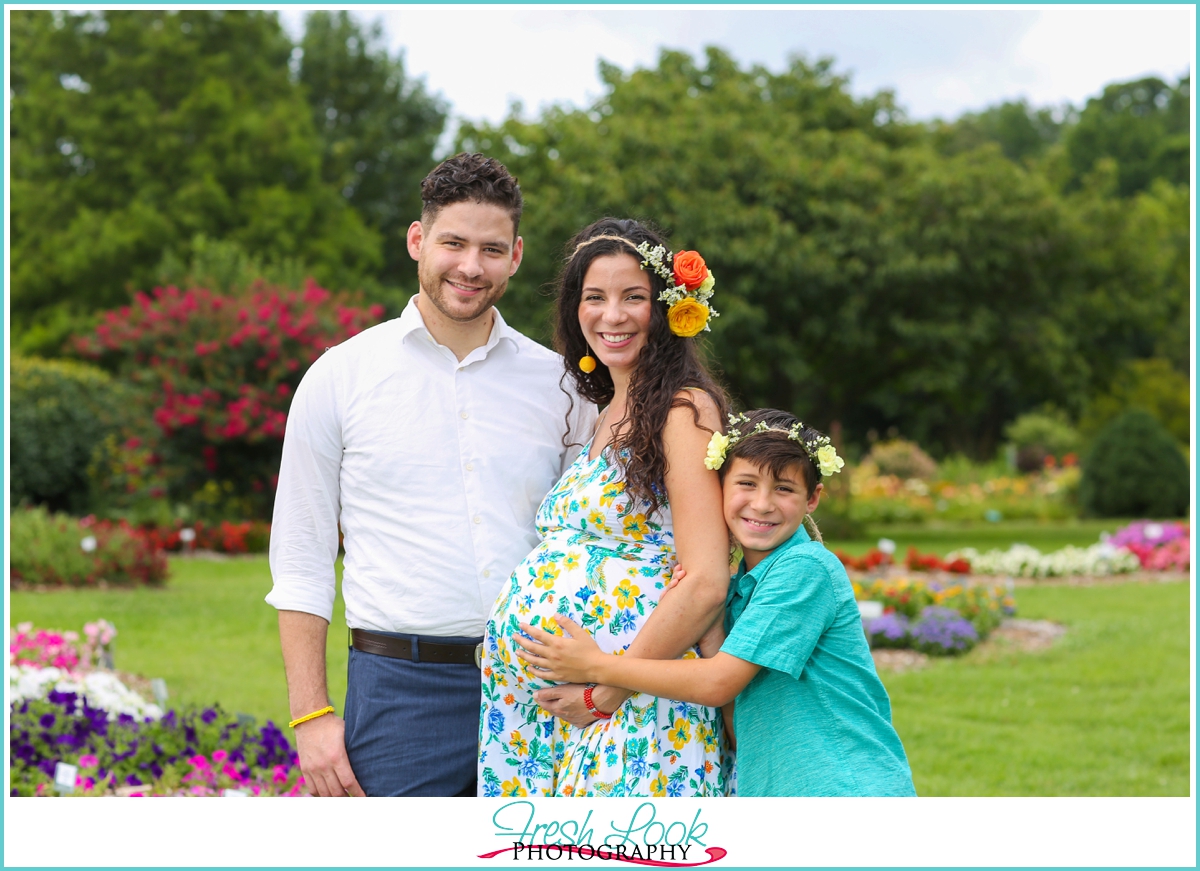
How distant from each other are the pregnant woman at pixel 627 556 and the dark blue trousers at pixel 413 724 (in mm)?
102

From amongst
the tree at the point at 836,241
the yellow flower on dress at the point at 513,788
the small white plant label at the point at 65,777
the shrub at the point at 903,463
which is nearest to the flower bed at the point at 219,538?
the tree at the point at 836,241

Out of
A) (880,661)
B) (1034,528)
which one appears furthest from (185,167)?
(880,661)

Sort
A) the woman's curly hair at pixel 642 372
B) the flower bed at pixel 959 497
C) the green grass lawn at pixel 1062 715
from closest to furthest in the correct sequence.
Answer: the woman's curly hair at pixel 642 372
the green grass lawn at pixel 1062 715
the flower bed at pixel 959 497

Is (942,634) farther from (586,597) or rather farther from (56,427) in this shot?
(56,427)

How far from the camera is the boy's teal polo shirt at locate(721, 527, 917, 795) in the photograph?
243 centimetres

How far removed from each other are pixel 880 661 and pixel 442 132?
26.4 m

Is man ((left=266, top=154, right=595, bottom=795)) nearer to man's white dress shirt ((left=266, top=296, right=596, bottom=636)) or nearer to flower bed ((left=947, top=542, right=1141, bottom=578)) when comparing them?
man's white dress shirt ((left=266, top=296, right=596, bottom=636))

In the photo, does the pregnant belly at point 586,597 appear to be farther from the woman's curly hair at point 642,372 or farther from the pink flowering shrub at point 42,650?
the pink flowering shrub at point 42,650

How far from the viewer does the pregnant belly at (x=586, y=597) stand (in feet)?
8.38

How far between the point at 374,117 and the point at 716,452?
30.5 meters

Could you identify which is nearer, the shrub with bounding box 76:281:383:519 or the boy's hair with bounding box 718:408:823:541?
the boy's hair with bounding box 718:408:823:541

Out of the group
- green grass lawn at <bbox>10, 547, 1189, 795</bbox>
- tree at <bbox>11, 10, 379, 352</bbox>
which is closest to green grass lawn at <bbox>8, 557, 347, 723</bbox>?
green grass lawn at <bbox>10, 547, 1189, 795</bbox>

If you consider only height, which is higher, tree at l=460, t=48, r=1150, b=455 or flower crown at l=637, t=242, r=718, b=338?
tree at l=460, t=48, r=1150, b=455

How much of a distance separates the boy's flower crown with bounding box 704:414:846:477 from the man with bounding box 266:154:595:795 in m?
0.53
